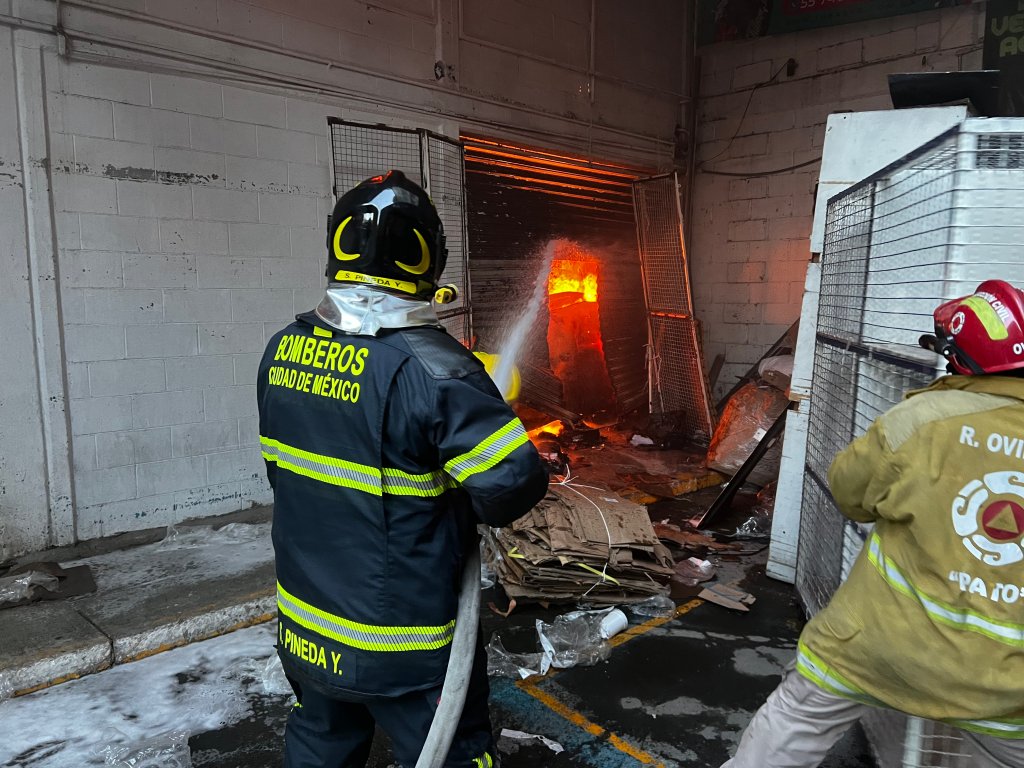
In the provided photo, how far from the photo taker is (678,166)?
999 centimetres

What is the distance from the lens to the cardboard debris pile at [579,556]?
431 centimetres

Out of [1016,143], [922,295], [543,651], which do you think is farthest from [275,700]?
[1016,143]

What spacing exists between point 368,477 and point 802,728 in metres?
1.60

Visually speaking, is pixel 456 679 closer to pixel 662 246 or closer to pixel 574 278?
pixel 574 278

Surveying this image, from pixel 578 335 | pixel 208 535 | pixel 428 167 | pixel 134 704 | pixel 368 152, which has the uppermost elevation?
pixel 368 152

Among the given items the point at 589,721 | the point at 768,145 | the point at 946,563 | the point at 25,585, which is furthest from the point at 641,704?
the point at 768,145

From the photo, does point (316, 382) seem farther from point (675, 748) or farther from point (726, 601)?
point (726, 601)

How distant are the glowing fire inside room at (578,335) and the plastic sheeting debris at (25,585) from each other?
575 centimetres

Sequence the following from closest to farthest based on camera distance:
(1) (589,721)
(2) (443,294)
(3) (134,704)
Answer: (2) (443,294) < (1) (589,721) < (3) (134,704)

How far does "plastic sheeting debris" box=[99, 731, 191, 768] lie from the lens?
2.87 m

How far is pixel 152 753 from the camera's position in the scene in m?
2.93

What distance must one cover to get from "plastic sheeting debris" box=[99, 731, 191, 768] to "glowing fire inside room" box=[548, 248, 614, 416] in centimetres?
627

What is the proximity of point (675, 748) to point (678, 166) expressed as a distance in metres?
8.64

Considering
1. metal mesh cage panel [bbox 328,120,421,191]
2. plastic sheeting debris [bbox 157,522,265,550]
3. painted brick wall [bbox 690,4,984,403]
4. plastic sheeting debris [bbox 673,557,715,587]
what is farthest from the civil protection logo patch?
painted brick wall [bbox 690,4,984,403]
